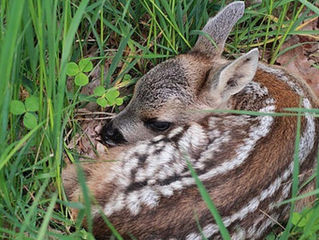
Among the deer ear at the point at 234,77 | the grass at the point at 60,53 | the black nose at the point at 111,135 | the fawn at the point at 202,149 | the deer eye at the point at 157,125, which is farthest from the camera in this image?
the black nose at the point at 111,135

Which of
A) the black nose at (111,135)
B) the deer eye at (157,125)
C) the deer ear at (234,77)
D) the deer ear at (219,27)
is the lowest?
the black nose at (111,135)

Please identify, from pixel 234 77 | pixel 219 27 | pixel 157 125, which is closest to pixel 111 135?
pixel 157 125

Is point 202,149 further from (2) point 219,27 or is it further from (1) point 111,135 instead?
(2) point 219,27

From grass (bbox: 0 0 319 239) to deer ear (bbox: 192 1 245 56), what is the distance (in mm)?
115

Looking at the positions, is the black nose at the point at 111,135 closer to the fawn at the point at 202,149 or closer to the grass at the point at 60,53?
the fawn at the point at 202,149

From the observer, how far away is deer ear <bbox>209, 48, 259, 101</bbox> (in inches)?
167

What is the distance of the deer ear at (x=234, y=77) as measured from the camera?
425 centimetres

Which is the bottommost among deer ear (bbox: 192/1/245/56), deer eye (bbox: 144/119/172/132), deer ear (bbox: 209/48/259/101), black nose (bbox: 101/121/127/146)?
black nose (bbox: 101/121/127/146)

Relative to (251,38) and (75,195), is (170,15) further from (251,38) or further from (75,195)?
(75,195)

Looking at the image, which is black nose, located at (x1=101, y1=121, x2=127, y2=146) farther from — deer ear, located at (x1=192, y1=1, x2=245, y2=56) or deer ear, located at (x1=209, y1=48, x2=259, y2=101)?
deer ear, located at (x1=192, y1=1, x2=245, y2=56)

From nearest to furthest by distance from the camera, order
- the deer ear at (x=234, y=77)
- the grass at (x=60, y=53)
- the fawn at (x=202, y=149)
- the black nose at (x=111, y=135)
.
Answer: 1. the grass at (x=60, y=53)
2. the fawn at (x=202, y=149)
3. the deer ear at (x=234, y=77)
4. the black nose at (x=111, y=135)

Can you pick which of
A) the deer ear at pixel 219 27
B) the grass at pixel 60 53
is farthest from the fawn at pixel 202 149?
the grass at pixel 60 53

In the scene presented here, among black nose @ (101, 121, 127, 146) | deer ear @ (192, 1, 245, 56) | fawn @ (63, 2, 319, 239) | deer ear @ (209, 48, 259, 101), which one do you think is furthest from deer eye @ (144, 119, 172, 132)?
deer ear @ (192, 1, 245, 56)

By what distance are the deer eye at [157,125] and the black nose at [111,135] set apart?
0.76 ft
